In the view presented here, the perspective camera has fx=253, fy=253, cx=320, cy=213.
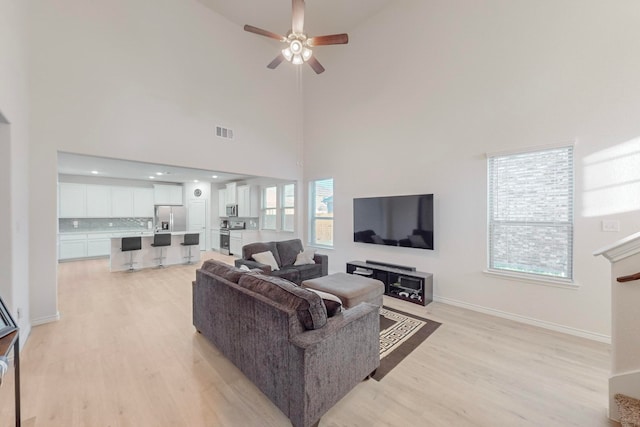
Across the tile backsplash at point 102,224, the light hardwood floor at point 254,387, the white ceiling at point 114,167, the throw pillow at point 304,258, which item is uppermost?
the white ceiling at point 114,167

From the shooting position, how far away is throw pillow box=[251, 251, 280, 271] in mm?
4449

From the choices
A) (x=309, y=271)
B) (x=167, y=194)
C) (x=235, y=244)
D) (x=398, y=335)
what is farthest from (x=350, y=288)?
(x=167, y=194)

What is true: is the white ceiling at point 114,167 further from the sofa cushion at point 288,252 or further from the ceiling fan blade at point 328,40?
the ceiling fan blade at point 328,40

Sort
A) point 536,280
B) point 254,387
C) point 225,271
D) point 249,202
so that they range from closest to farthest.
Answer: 1. point 254,387
2. point 225,271
3. point 536,280
4. point 249,202

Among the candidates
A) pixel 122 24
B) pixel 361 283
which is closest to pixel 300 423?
pixel 361 283

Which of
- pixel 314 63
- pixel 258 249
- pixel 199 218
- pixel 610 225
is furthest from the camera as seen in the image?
pixel 199 218

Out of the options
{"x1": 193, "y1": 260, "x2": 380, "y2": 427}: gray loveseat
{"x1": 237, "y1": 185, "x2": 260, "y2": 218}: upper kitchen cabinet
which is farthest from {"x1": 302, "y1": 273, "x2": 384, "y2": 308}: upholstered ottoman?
{"x1": 237, "y1": 185, "x2": 260, "y2": 218}: upper kitchen cabinet

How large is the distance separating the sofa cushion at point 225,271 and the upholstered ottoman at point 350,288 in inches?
51.2

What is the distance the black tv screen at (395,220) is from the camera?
4.23m

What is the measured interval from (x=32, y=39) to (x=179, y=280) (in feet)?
14.1

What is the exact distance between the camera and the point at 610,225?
2.88 m

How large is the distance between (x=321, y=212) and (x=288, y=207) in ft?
3.82

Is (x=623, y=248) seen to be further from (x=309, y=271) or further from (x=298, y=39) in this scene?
(x=309, y=271)

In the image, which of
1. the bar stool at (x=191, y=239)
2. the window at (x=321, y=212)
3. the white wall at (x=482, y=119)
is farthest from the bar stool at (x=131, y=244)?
the white wall at (x=482, y=119)
